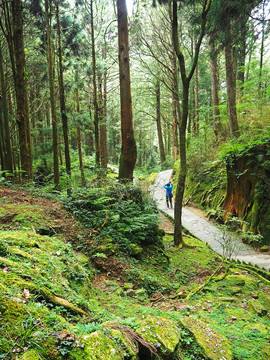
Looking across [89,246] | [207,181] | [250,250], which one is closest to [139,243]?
[89,246]

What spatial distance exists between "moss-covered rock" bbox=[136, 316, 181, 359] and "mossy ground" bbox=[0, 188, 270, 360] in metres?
0.01

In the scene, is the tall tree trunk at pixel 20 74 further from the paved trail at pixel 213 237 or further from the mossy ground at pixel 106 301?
the paved trail at pixel 213 237

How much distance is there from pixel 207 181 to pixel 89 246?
1079 centimetres

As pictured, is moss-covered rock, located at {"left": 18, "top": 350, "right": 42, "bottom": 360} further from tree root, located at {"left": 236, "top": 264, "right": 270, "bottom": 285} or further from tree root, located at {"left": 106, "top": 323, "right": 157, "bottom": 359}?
tree root, located at {"left": 236, "top": 264, "right": 270, "bottom": 285}

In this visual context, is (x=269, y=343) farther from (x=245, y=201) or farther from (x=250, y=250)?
(x=245, y=201)

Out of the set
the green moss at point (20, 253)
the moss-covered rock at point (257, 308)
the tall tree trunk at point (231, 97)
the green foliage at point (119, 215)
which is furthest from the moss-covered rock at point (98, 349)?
the tall tree trunk at point (231, 97)

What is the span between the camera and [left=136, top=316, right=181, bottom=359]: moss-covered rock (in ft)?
6.74

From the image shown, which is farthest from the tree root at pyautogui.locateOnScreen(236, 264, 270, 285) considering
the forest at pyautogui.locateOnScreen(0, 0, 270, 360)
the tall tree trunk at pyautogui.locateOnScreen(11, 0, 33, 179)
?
the tall tree trunk at pyautogui.locateOnScreen(11, 0, 33, 179)

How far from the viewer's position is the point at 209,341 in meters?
2.53

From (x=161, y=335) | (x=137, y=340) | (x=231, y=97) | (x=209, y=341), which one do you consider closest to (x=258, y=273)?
(x=209, y=341)

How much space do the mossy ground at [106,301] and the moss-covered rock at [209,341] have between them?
0.07 ft

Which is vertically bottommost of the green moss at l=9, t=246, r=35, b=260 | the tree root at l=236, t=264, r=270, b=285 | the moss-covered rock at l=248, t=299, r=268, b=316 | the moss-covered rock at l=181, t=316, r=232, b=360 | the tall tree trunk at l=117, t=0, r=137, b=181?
the tree root at l=236, t=264, r=270, b=285

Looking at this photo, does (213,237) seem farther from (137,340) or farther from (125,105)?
(137,340)

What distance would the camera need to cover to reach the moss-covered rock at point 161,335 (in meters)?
2.05
